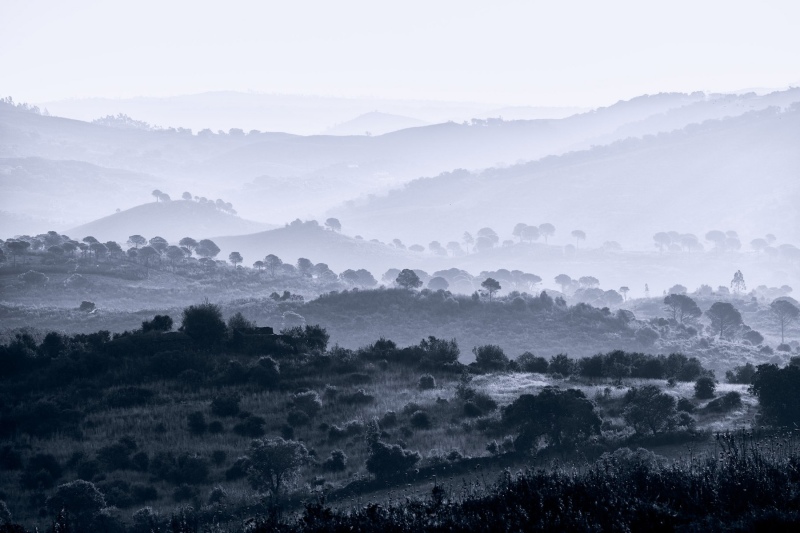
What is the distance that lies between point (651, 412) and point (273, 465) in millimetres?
17375

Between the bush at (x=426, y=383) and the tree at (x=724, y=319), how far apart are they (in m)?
82.1

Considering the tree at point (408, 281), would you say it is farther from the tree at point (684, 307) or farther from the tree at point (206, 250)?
the tree at point (206, 250)

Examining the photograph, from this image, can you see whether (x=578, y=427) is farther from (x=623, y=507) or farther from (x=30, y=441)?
(x=30, y=441)

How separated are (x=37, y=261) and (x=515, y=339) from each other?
81522mm

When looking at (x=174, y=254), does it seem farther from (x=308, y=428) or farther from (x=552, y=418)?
(x=552, y=418)

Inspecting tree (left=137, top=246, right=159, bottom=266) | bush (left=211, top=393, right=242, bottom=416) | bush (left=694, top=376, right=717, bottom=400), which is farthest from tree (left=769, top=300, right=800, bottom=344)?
bush (left=211, top=393, right=242, bottom=416)

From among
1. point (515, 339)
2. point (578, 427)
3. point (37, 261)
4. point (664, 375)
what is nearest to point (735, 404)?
point (578, 427)

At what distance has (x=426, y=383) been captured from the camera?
160 ft

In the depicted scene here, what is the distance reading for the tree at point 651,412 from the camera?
38344mm

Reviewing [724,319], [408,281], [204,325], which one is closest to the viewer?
[204,325]

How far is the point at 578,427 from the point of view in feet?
124

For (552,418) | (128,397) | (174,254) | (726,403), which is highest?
(174,254)

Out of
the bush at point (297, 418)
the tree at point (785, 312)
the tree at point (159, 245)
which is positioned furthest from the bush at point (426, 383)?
the tree at point (159, 245)

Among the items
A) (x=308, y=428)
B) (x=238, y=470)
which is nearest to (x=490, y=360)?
(x=308, y=428)
